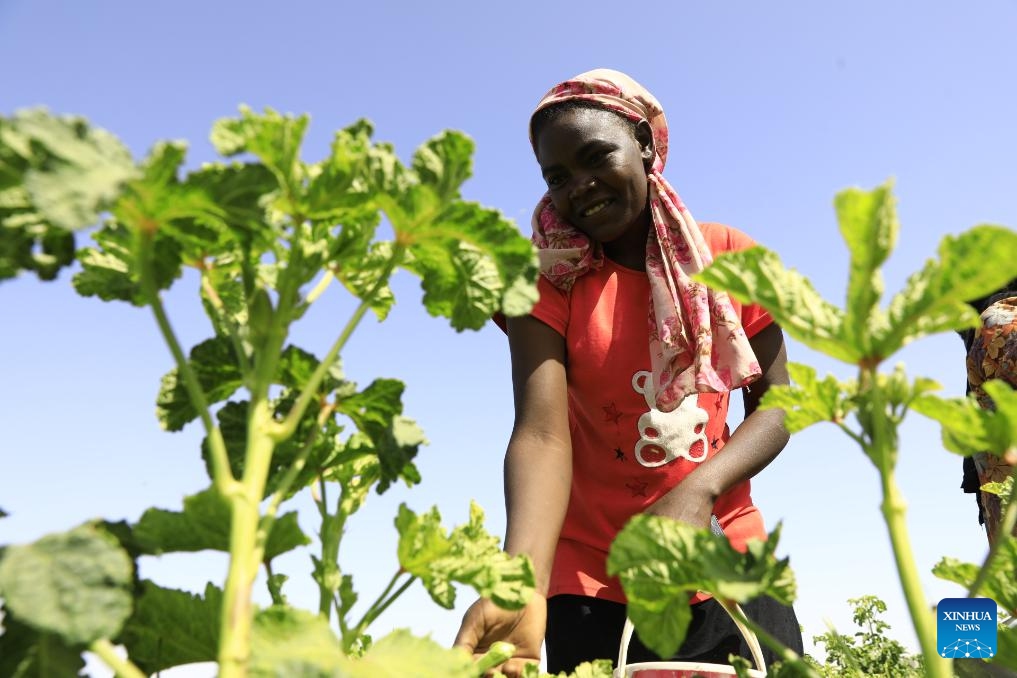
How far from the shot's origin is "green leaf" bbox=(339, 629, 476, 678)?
71cm

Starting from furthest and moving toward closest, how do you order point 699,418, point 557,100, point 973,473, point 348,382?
point 973,473
point 557,100
point 699,418
point 348,382

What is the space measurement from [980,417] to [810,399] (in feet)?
0.53

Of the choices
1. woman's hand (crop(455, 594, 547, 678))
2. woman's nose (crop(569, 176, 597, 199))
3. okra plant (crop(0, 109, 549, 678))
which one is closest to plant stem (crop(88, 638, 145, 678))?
okra plant (crop(0, 109, 549, 678))

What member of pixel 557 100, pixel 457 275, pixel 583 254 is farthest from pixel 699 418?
pixel 457 275

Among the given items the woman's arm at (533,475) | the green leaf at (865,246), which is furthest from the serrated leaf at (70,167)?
the woman's arm at (533,475)

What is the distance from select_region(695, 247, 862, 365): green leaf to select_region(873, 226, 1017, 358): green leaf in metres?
0.03

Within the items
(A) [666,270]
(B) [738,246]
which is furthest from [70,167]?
(B) [738,246]

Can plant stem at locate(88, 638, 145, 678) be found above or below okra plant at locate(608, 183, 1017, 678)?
below

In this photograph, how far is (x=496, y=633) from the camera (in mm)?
1583

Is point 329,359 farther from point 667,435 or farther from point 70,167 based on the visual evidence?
point 667,435

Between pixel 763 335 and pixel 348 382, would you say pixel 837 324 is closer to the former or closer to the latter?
pixel 348 382

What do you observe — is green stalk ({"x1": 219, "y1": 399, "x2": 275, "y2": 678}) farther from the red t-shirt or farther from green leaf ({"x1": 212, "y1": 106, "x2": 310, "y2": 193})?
the red t-shirt

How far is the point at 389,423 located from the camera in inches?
38.2

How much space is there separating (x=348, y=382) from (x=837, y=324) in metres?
0.49
